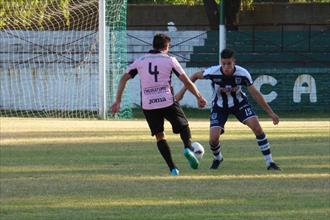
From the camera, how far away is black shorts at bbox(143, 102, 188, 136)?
13.9 metres

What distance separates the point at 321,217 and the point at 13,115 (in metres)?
25.8

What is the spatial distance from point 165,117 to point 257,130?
143cm

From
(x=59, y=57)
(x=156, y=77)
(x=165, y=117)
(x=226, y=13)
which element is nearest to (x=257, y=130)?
(x=165, y=117)

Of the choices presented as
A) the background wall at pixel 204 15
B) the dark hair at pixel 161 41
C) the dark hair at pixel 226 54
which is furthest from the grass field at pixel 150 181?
the background wall at pixel 204 15

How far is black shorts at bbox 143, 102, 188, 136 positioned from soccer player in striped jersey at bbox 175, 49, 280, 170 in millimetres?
610

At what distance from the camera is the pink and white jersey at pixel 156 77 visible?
1387 centimetres

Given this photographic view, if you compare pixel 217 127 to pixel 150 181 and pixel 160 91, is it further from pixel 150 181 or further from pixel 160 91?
pixel 150 181

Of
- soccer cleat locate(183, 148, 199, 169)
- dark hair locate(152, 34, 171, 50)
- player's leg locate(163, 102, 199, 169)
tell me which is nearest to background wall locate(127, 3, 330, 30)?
player's leg locate(163, 102, 199, 169)

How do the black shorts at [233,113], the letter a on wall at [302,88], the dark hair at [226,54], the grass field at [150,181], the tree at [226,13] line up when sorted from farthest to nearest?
the tree at [226,13]
the letter a on wall at [302,88]
the black shorts at [233,113]
the dark hair at [226,54]
the grass field at [150,181]

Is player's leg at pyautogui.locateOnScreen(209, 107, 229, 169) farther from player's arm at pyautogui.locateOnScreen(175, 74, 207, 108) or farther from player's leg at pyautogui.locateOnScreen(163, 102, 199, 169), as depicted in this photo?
player's arm at pyautogui.locateOnScreen(175, 74, 207, 108)

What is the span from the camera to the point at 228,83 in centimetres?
1457

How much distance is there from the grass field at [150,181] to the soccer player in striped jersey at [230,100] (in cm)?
38

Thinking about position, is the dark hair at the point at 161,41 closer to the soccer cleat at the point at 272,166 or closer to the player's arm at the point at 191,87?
the player's arm at the point at 191,87

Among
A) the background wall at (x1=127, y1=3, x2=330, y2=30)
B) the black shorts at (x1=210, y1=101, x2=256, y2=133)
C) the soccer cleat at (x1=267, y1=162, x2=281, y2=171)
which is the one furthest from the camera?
the background wall at (x1=127, y1=3, x2=330, y2=30)
